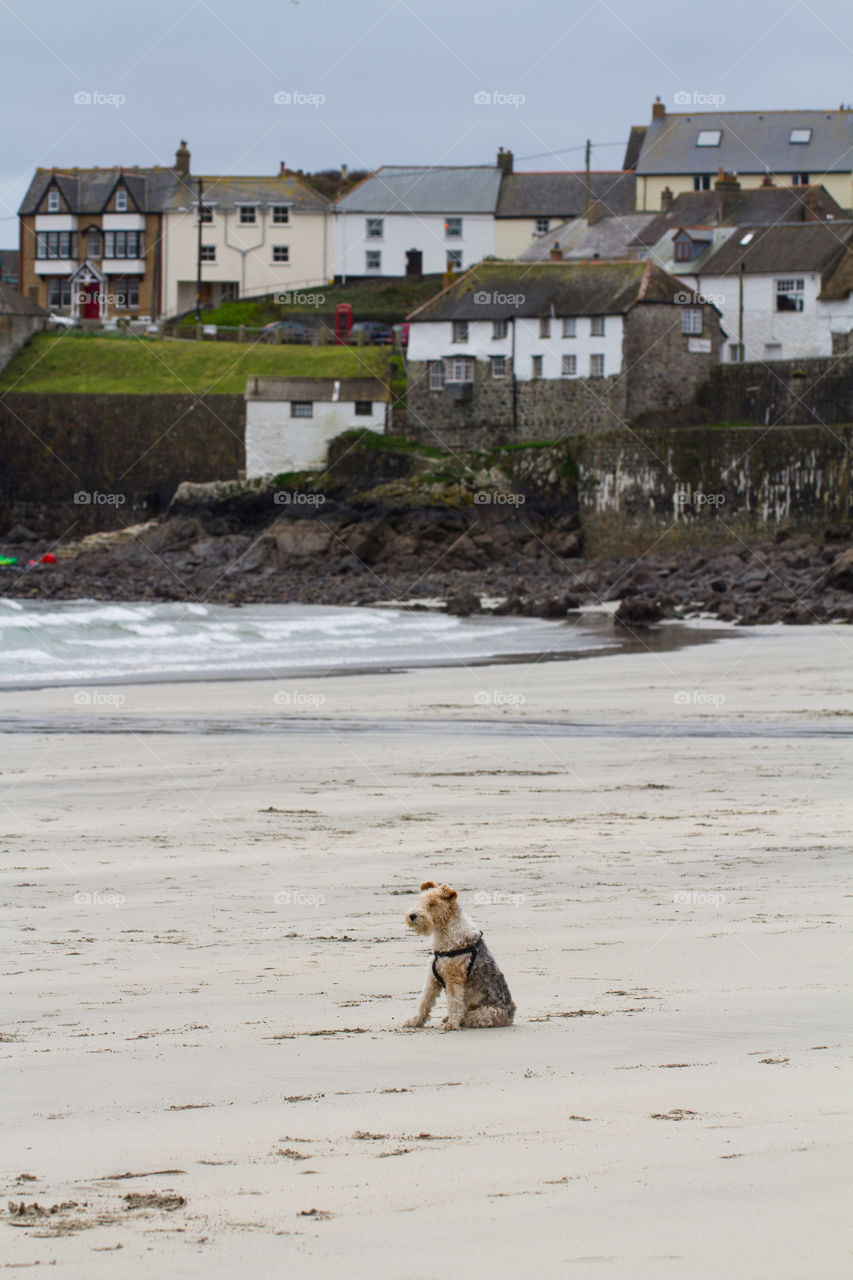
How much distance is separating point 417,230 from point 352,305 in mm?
6697

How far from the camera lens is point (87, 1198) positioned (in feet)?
12.0

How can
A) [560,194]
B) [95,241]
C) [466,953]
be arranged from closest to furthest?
[466,953], [560,194], [95,241]

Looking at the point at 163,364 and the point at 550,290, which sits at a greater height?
the point at 550,290

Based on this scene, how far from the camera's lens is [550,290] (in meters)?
54.6

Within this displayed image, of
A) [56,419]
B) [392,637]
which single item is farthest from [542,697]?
[56,419]

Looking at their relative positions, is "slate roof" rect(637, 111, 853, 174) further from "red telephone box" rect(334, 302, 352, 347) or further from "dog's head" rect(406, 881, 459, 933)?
"dog's head" rect(406, 881, 459, 933)

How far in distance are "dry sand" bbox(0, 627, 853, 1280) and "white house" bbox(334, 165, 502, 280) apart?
198ft

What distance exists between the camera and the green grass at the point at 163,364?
58875 millimetres

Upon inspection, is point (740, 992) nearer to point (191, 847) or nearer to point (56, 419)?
point (191, 847)

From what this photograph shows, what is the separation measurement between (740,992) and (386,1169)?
235 centimetres

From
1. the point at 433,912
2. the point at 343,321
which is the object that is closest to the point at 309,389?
the point at 343,321

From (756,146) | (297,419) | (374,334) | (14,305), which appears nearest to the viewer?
(297,419)

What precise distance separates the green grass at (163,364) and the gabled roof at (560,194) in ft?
49.6

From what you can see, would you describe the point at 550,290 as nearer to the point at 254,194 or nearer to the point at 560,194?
the point at 560,194
